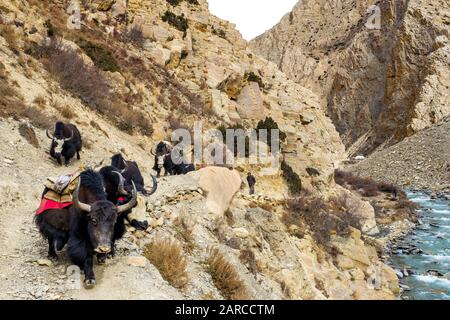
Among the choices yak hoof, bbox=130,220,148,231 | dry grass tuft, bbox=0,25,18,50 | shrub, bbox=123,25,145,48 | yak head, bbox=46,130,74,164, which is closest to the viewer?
yak hoof, bbox=130,220,148,231

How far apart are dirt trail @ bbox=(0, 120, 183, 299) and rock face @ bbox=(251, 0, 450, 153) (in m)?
85.5

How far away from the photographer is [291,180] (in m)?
23.2

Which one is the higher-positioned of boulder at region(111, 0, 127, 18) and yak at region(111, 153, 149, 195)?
boulder at region(111, 0, 127, 18)

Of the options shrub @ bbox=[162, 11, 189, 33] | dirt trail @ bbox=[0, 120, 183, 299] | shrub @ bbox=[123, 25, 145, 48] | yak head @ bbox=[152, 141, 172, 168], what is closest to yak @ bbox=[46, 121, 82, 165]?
dirt trail @ bbox=[0, 120, 183, 299]

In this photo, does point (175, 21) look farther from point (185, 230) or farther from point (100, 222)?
point (100, 222)

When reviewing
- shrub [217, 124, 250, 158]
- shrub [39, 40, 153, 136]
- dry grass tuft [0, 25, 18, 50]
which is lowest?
shrub [217, 124, 250, 158]

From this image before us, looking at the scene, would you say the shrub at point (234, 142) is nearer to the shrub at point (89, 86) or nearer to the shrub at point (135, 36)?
the shrub at point (89, 86)

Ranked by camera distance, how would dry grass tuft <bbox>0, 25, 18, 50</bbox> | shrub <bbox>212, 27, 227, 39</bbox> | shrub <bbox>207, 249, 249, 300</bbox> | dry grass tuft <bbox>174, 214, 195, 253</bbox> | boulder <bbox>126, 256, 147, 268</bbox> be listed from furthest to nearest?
shrub <bbox>212, 27, 227, 39</bbox> < dry grass tuft <bbox>0, 25, 18, 50</bbox> < dry grass tuft <bbox>174, 214, 195, 253</bbox> < shrub <bbox>207, 249, 249, 300</bbox> < boulder <bbox>126, 256, 147, 268</bbox>

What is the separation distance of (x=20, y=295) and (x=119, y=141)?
36.6 ft

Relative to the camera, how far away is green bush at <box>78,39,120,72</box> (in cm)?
2146

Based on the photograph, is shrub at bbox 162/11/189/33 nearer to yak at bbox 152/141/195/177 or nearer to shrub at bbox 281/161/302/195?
shrub at bbox 281/161/302/195

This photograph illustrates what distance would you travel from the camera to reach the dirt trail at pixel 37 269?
18.4ft

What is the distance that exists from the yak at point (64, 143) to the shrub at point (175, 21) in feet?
71.4
